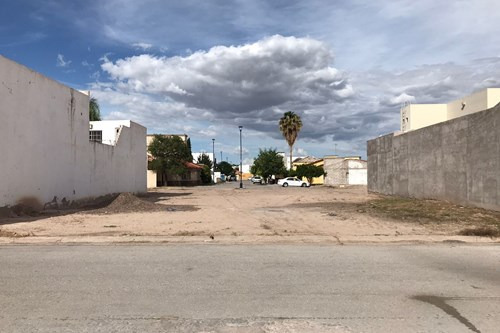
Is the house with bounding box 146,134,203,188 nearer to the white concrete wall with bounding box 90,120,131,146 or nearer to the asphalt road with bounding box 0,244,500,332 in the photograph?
the white concrete wall with bounding box 90,120,131,146

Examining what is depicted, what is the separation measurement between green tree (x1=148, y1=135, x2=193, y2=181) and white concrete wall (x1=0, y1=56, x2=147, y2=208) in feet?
114

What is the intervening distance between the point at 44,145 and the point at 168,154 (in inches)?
1756

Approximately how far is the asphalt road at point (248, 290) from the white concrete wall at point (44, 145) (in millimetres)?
8915

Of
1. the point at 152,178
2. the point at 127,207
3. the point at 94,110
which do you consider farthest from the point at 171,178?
the point at 127,207

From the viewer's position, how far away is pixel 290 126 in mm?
77062

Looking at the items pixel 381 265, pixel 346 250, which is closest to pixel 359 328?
pixel 381 265

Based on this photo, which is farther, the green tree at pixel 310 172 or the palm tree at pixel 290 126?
the palm tree at pixel 290 126

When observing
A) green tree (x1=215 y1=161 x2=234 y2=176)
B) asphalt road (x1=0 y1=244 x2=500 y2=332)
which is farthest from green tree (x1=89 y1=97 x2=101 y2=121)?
green tree (x1=215 y1=161 x2=234 y2=176)

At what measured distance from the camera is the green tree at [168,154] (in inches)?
2490

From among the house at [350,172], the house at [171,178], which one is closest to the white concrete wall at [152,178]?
the house at [171,178]

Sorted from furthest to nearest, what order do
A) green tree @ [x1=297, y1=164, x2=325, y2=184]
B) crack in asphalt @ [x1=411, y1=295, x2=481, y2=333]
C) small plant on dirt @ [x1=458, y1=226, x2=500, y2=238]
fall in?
green tree @ [x1=297, y1=164, x2=325, y2=184] → small plant on dirt @ [x1=458, y1=226, x2=500, y2=238] → crack in asphalt @ [x1=411, y1=295, x2=481, y2=333]

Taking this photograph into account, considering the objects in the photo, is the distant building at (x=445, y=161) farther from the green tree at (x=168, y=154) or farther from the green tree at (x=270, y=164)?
the green tree at (x=270, y=164)

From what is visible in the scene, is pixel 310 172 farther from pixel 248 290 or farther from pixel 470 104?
pixel 248 290

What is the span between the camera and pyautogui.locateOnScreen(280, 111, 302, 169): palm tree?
7700cm
